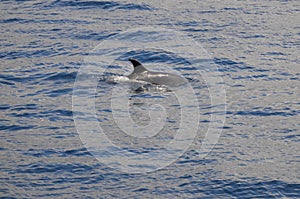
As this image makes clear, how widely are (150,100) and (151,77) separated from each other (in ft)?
4.60

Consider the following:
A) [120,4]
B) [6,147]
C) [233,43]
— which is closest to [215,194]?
[6,147]

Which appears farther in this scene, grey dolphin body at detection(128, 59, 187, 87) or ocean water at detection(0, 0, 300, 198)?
grey dolphin body at detection(128, 59, 187, 87)

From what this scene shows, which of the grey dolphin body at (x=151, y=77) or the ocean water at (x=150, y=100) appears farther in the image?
the grey dolphin body at (x=151, y=77)

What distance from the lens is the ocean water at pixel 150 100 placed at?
43.2 ft

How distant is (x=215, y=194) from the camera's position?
12.7 meters

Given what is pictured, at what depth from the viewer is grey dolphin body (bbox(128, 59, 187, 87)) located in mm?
18219

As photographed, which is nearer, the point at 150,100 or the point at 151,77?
the point at 150,100

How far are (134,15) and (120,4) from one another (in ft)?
4.71

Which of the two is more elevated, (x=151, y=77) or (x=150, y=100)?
(x=151, y=77)

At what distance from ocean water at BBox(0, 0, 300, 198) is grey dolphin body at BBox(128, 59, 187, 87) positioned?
29 cm

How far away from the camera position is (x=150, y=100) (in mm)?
17109

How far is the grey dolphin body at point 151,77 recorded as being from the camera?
18219 millimetres

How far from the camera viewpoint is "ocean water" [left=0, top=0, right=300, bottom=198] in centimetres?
1318

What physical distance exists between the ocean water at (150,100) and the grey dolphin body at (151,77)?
0.94 ft
